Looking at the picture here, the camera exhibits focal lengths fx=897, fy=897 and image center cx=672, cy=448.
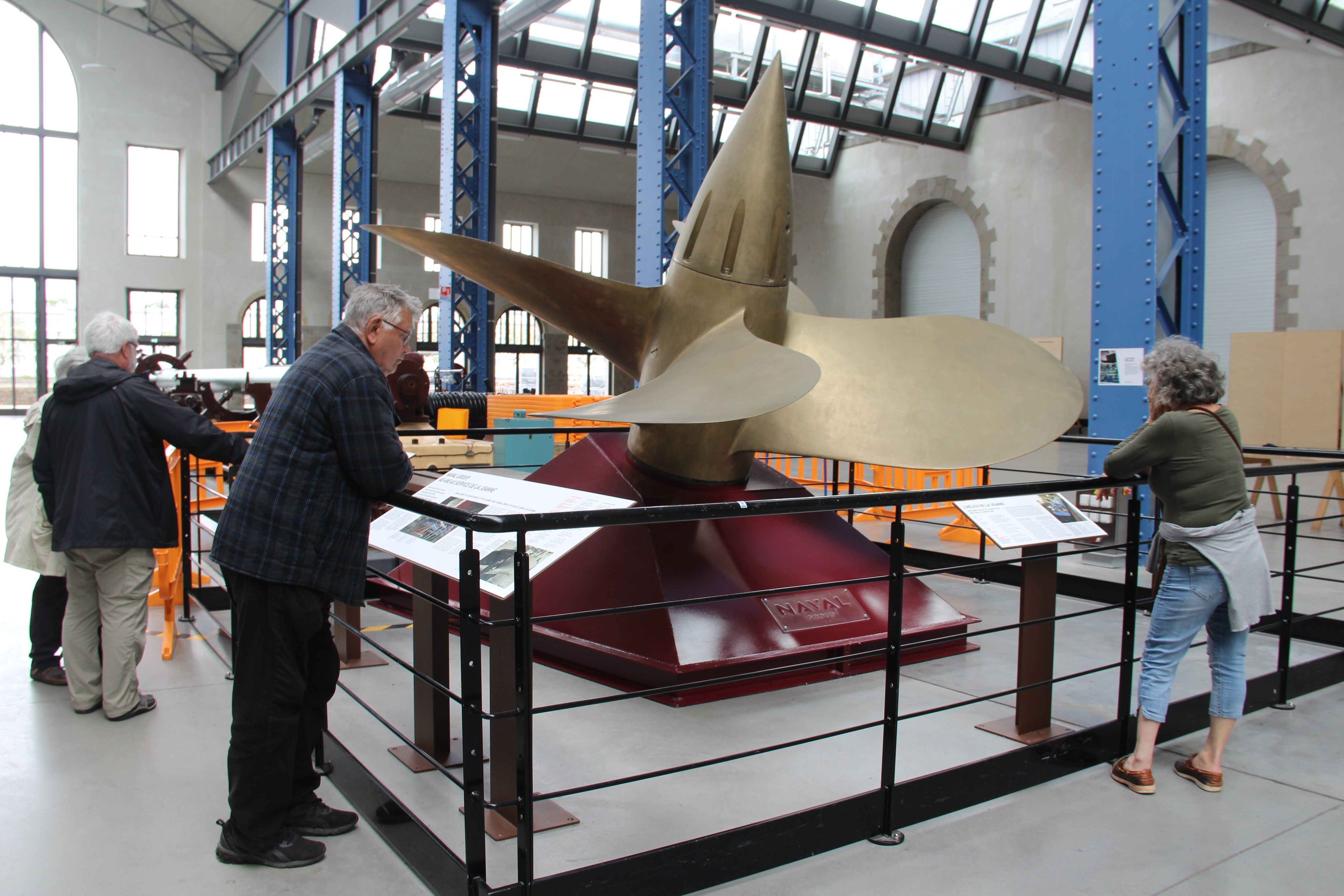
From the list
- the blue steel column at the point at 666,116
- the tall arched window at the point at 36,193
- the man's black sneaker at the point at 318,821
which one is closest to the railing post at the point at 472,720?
the man's black sneaker at the point at 318,821

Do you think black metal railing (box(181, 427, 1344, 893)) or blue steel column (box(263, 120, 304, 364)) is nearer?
black metal railing (box(181, 427, 1344, 893))

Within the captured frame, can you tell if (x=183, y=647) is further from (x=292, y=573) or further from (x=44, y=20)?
(x=44, y=20)

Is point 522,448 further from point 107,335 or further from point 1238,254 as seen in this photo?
point 1238,254

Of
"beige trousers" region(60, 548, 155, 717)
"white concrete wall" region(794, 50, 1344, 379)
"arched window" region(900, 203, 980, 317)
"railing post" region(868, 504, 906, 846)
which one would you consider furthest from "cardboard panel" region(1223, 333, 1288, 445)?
"beige trousers" region(60, 548, 155, 717)

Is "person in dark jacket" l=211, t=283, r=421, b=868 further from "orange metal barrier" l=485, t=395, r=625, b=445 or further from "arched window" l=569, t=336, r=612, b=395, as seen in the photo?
"arched window" l=569, t=336, r=612, b=395

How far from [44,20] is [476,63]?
1862 cm

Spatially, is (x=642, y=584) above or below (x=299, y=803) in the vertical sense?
above

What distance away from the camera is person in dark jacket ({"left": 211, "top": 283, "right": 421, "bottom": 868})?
2.41m

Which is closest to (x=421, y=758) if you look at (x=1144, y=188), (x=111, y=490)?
(x=111, y=490)

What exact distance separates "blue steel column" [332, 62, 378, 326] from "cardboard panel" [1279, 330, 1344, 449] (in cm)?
1381

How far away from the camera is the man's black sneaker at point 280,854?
2.51 meters

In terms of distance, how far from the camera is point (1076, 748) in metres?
3.25

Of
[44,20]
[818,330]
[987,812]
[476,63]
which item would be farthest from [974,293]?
[44,20]

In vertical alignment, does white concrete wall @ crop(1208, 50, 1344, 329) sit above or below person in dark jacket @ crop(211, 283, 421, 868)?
above
